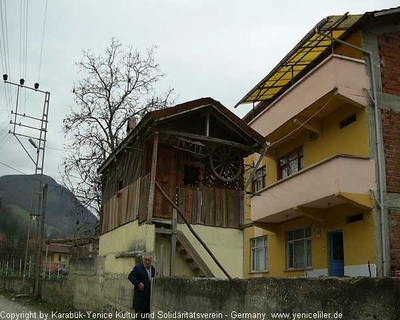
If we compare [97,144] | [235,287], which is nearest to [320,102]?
[235,287]

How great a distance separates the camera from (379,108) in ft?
46.8

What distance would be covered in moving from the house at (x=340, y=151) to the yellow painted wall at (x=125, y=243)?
3.24 metres

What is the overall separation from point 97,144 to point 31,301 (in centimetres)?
936

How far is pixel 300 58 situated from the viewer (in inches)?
683

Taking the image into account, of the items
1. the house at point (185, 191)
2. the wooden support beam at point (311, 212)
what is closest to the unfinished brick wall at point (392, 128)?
the wooden support beam at point (311, 212)

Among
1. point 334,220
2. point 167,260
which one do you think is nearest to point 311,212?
point 334,220

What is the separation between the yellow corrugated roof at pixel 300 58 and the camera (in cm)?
1475

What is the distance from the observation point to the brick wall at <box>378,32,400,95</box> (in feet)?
48.3

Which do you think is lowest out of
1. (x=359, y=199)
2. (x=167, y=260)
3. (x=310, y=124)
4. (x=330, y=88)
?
(x=167, y=260)

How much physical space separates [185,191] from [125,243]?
2341 millimetres

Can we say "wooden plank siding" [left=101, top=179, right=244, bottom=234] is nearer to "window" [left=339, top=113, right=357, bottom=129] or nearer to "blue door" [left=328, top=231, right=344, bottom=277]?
"blue door" [left=328, top=231, right=344, bottom=277]

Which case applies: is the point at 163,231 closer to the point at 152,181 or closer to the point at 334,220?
the point at 152,181

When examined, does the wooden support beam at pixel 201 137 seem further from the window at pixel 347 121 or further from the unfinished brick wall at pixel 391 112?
the unfinished brick wall at pixel 391 112

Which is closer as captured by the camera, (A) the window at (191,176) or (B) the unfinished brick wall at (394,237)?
(B) the unfinished brick wall at (394,237)
